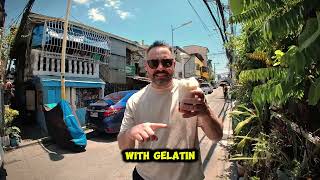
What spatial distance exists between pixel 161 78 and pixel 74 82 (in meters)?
12.7

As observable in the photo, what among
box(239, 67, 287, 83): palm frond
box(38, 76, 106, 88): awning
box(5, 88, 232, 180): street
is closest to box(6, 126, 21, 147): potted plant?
box(5, 88, 232, 180): street

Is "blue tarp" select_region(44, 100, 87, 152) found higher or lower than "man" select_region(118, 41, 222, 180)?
lower

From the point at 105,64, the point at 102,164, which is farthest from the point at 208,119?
the point at 105,64

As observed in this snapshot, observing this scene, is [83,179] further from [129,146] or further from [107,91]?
[107,91]

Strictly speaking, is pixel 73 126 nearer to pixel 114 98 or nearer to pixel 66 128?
pixel 66 128

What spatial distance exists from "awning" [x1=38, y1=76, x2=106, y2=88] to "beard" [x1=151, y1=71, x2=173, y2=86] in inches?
467

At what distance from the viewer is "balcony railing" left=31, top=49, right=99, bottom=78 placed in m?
13.6

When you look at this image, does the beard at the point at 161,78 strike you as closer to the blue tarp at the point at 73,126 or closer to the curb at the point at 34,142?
the blue tarp at the point at 73,126

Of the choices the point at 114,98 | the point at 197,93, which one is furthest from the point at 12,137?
the point at 197,93

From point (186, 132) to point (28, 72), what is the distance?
13191 mm

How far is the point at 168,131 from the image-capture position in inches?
97.2

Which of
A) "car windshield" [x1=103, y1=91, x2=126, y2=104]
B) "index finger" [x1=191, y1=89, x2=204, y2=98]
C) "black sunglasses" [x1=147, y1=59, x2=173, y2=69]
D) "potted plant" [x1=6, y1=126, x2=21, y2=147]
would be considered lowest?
"potted plant" [x1=6, y1=126, x2=21, y2=147]

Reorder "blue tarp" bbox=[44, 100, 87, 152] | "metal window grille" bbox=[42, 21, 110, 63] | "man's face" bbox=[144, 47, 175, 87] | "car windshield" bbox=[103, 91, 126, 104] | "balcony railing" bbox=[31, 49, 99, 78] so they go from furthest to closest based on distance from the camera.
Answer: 1. "metal window grille" bbox=[42, 21, 110, 63]
2. "balcony railing" bbox=[31, 49, 99, 78]
3. "car windshield" bbox=[103, 91, 126, 104]
4. "blue tarp" bbox=[44, 100, 87, 152]
5. "man's face" bbox=[144, 47, 175, 87]

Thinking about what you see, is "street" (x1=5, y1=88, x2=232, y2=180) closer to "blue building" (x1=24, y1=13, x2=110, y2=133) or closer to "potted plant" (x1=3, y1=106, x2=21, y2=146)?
"potted plant" (x1=3, y1=106, x2=21, y2=146)
